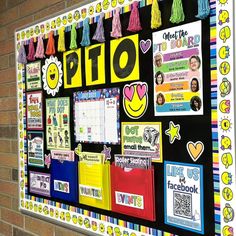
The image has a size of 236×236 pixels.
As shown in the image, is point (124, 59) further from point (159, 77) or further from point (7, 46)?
point (7, 46)

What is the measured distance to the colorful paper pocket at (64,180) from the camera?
5.46 feet

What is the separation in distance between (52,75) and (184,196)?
88 centimetres

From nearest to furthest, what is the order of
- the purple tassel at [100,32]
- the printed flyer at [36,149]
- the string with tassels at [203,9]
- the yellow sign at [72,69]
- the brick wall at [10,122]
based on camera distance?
the string with tassels at [203,9] < the purple tassel at [100,32] < the yellow sign at [72,69] < the printed flyer at [36,149] < the brick wall at [10,122]

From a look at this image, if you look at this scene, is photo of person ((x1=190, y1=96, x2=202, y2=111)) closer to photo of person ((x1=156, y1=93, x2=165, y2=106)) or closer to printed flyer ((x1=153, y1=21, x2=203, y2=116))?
printed flyer ((x1=153, y1=21, x2=203, y2=116))

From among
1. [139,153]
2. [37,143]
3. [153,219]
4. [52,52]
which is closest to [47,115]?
[37,143]

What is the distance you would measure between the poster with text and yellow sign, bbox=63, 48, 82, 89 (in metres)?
0.06

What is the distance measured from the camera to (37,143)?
1878 millimetres

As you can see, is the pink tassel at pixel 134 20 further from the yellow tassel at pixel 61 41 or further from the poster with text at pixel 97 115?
the yellow tassel at pixel 61 41

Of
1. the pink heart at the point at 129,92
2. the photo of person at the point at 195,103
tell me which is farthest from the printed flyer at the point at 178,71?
the pink heart at the point at 129,92

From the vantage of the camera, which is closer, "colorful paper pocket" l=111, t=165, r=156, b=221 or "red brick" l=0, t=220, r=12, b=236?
"colorful paper pocket" l=111, t=165, r=156, b=221

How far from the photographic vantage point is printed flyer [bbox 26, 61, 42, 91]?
1867 millimetres

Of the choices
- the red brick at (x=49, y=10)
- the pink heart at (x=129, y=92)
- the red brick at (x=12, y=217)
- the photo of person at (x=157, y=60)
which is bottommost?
the red brick at (x=12, y=217)

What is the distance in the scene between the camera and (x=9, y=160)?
2.11 metres

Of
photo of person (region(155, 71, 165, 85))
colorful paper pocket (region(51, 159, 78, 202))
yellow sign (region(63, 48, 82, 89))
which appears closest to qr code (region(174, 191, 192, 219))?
photo of person (region(155, 71, 165, 85))
